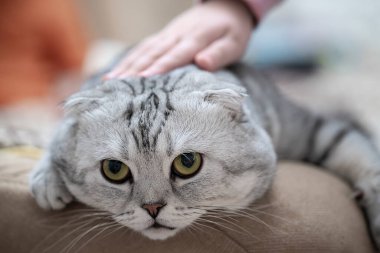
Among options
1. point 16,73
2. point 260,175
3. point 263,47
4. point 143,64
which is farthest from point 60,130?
point 263,47

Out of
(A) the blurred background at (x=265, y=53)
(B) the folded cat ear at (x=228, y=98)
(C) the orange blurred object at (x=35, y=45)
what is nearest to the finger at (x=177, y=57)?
(B) the folded cat ear at (x=228, y=98)

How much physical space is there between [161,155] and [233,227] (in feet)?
0.71

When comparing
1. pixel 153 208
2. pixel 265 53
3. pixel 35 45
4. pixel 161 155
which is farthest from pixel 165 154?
pixel 35 45

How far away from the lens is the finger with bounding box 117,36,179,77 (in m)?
1.15

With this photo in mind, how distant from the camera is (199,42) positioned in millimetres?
1191

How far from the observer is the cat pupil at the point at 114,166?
3.04ft

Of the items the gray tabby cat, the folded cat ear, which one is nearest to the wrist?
the gray tabby cat

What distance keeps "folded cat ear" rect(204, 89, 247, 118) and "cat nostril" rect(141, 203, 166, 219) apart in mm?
252

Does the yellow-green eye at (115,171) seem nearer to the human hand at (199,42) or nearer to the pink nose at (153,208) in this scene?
the pink nose at (153,208)

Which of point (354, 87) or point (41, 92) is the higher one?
point (41, 92)

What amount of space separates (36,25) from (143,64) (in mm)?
1282

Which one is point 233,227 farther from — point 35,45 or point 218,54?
point 35,45

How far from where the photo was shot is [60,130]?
3.58ft

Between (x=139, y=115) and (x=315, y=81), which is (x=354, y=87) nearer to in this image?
(x=315, y=81)
